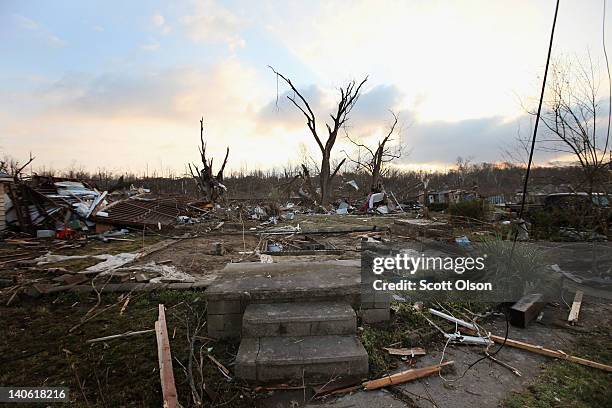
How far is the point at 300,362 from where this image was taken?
2.32 metres

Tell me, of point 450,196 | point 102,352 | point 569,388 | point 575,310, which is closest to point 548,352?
point 569,388

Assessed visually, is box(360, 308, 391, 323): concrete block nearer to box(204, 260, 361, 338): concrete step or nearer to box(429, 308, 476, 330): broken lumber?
box(204, 260, 361, 338): concrete step

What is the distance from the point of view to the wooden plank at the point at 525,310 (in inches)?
130

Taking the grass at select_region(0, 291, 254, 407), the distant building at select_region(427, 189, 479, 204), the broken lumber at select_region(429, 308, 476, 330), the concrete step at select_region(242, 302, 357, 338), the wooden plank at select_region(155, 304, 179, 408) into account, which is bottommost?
the grass at select_region(0, 291, 254, 407)

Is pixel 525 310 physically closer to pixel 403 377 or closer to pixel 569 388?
pixel 569 388

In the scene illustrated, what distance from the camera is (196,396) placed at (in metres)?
2.10

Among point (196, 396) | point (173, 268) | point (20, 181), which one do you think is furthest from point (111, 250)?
point (196, 396)

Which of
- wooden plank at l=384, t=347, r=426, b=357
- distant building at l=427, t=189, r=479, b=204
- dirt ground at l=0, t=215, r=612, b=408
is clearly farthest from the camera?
distant building at l=427, t=189, r=479, b=204

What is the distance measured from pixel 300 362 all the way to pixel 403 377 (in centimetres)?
82

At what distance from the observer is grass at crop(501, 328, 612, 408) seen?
7.01ft

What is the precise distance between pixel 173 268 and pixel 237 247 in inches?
89.7

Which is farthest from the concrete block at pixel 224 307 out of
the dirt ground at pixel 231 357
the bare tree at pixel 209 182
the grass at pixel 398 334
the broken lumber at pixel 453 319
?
the bare tree at pixel 209 182

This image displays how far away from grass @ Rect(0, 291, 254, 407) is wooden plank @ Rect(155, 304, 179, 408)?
8 centimetres

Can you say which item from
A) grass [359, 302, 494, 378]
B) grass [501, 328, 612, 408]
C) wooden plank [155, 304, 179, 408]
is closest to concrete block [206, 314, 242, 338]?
wooden plank [155, 304, 179, 408]
